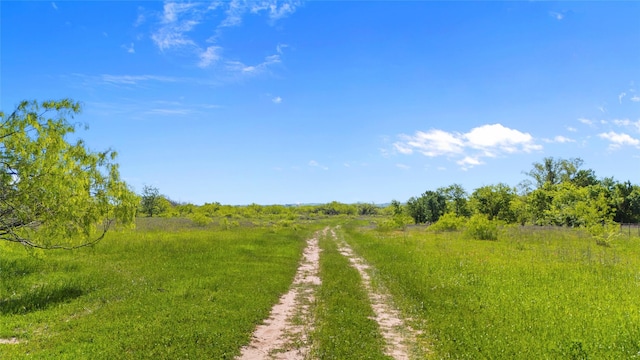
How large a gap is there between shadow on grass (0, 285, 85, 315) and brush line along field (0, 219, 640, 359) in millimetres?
72

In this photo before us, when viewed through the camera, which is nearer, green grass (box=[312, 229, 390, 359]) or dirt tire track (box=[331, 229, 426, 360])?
green grass (box=[312, 229, 390, 359])

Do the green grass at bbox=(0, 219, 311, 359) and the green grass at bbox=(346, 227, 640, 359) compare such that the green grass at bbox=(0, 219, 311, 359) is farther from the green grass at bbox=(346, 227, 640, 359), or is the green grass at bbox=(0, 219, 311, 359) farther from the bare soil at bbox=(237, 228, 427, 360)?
the green grass at bbox=(346, 227, 640, 359)

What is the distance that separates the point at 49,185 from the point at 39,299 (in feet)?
18.4

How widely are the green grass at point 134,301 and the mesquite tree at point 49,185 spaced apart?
2.62 metres

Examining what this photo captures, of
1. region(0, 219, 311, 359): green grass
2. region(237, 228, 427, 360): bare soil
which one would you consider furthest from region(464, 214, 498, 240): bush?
region(237, 228, 427, 360): bare soil

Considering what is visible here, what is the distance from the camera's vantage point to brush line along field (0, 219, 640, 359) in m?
10.6

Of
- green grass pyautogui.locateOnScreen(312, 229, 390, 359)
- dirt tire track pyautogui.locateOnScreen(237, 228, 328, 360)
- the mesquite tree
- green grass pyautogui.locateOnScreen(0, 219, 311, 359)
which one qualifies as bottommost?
dirt tire track pyautogui.locateOnScreen(237, 228, 328, 360)

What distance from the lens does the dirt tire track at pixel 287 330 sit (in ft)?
34.8

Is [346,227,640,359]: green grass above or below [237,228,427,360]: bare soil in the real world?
above

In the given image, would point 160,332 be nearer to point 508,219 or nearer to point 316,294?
point 316,294

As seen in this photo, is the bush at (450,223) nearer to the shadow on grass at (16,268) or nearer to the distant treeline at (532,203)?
the distant treeline at (532,203)

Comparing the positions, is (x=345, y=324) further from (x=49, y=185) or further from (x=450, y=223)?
(x=450, y=223)

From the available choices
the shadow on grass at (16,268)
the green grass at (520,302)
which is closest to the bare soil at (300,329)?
the green grass at (520,302)

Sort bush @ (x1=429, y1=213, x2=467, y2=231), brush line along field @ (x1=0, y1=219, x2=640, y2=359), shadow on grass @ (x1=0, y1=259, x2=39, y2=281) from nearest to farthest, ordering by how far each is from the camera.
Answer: brush line along field @ (x1=0, y1=219, x2=640, y2=359) < shadow on grass @ (x1=0, y1=259, x2=39, y2=281) < bush @ (x1=429, y1=213, x2=467, y2=231)
